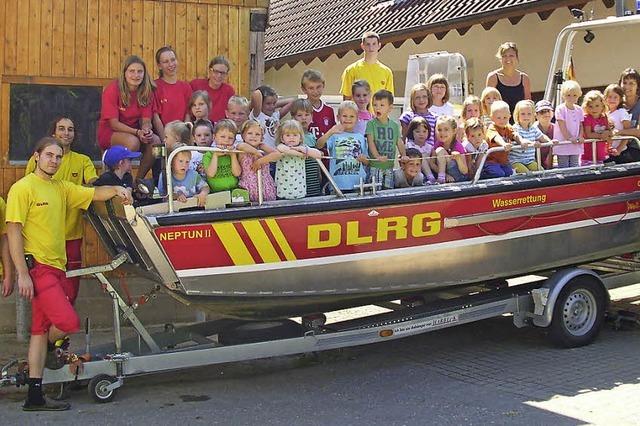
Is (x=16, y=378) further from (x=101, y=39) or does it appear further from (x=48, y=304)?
(x=101, y=39)

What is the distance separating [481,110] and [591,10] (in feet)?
16.1

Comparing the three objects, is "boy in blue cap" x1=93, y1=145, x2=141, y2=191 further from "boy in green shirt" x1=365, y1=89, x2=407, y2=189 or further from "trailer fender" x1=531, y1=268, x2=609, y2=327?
"trailer fender" x1=531, y1=268, x2=609, y2=327

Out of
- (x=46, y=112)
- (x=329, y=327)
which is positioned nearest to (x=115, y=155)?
(x=329, y=327)

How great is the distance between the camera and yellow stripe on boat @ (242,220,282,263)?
5.94 metres

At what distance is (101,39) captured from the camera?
330 inches

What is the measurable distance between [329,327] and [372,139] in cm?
150

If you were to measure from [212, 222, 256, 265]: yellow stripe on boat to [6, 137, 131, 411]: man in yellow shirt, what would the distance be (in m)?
0.64

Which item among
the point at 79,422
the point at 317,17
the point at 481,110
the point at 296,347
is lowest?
the point at 79,422

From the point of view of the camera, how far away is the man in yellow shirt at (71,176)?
645 centimetres

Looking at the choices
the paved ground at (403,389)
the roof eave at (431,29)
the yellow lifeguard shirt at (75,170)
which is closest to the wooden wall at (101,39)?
the yellow lifeguard shirt at (75,170)

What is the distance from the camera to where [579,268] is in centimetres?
760

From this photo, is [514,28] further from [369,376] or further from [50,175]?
[50,175]

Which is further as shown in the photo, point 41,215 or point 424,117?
point 424,117

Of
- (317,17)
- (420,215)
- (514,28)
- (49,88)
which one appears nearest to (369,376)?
(420,215)
